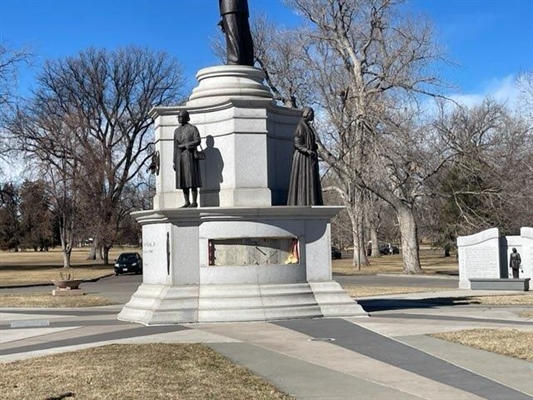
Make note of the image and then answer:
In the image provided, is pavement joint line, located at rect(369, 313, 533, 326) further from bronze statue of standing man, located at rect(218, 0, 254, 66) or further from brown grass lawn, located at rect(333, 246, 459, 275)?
brown grass lawn, located at rect(333, 246, 459, 275)

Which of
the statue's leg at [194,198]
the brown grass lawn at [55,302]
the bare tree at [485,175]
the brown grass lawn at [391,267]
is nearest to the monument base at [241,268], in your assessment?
the statue's leg at [194,198]

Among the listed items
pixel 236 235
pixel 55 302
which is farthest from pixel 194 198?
pixel 55 302

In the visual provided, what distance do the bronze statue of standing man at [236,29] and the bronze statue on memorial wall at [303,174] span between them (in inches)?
111

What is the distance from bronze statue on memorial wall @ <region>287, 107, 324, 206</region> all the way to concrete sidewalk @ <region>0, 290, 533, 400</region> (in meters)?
2.63

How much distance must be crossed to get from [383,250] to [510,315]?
3214 inches

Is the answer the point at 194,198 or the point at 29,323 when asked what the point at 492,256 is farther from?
the point at 29,323

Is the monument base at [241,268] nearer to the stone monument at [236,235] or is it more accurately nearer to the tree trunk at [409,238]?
the stone monument at [236,235]

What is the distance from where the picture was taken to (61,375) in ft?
27.6

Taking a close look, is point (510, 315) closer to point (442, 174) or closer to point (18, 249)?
point (442, 174)

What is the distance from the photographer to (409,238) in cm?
3969

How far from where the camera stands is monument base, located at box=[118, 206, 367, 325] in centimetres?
1394

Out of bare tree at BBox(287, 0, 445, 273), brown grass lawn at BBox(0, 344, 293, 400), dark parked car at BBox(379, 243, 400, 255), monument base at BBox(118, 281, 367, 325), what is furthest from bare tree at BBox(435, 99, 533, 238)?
dark parked car at BBox(379, 243, 400, 255)

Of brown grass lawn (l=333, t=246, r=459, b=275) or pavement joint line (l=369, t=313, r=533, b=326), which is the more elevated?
pavement joint line (l=369, t=313, r=533, b=326)

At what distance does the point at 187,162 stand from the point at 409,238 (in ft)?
88.0
